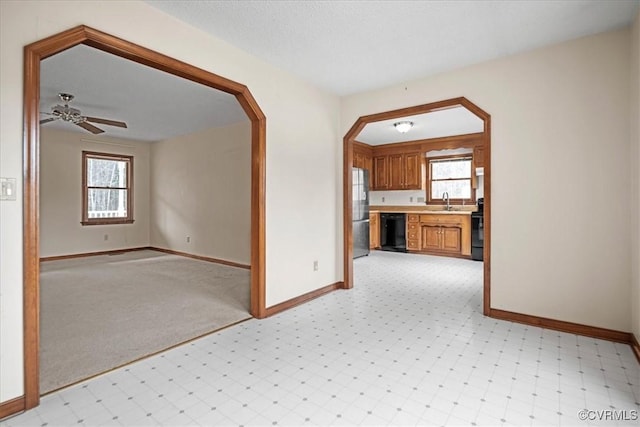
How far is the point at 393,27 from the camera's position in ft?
8.86

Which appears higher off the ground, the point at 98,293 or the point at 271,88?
the point at 271,88

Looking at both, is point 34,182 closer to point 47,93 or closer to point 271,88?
point 271,88

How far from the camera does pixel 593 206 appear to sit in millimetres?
2885

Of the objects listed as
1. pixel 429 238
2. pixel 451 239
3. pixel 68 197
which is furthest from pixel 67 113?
pixel 451 239

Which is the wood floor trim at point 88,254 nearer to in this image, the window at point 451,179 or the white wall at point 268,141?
the white wall at point 268,141

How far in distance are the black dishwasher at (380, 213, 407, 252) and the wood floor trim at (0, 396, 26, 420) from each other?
21.7 ft

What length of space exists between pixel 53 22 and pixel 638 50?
3843 mm

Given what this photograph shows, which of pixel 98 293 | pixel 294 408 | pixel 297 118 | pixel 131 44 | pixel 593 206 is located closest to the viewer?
pixel 294 408

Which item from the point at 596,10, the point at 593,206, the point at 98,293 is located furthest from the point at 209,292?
the point at 596,10

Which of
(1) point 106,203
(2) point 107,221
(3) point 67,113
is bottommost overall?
(2) point 107,221

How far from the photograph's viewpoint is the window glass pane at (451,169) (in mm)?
7383

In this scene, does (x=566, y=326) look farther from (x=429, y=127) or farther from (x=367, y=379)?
(x=429, y=127)

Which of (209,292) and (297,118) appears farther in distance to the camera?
(209,292)

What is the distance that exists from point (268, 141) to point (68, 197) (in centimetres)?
564
